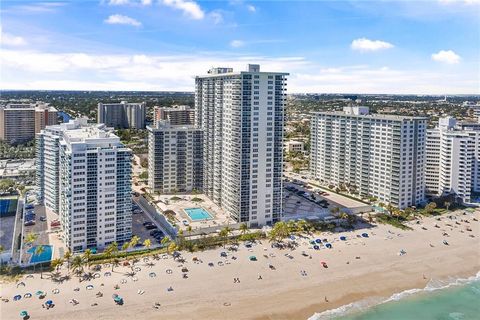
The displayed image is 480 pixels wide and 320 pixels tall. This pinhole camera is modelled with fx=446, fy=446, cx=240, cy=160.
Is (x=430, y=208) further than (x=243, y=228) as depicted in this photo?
Yes

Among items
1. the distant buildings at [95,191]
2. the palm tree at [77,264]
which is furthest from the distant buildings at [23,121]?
the palm tree at [77,264]

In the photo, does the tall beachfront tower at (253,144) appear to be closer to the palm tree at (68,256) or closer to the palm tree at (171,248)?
the palm tree at (171,248)

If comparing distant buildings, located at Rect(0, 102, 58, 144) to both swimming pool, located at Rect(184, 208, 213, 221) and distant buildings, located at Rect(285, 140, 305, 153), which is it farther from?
swimming pool, located at Rect(184, 208, 213, 221)

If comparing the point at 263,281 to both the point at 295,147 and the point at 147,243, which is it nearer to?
the point at 147,243

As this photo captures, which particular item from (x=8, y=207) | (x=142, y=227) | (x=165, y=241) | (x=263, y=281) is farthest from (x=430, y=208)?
(x=8, y=207)

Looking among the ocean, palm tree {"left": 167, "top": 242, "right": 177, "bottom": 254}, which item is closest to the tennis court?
palm tree {"left": 167, "top": 242, "right": 177, "bottom": 254}

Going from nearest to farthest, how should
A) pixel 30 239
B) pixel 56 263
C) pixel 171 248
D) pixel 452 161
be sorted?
1. pixel 56 263
2. pixel 30 239
3. pixel 171 248
4. pixel 452 161
